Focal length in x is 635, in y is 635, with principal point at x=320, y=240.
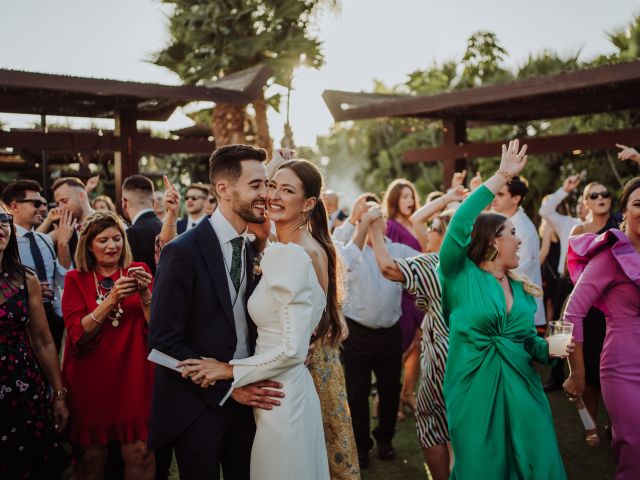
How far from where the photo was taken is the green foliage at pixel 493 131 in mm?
15023

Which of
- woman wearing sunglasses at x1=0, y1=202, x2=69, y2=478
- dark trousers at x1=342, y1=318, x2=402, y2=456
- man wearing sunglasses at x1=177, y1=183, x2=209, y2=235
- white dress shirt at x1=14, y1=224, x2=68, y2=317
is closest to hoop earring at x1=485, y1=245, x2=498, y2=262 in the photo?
dark trousers at x1=342, y1=318, x2=402, y2=456

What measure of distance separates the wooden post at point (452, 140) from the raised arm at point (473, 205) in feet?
21.8

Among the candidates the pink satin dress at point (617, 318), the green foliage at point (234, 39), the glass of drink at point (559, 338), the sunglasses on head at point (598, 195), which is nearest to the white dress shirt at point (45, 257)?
the glass of drink at point (559, 338)

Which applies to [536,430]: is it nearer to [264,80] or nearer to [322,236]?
[322,236]

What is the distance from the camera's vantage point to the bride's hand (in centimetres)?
262

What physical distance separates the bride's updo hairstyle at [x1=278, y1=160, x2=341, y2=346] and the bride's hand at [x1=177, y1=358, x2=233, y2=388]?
760 mm

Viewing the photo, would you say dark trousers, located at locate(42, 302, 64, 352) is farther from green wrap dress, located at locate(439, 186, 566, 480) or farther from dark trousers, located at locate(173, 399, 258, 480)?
green wrap dress, located at locate(439, 186, 566, 480)

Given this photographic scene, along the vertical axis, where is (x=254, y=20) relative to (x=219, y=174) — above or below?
A: above

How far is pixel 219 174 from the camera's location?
9.65ft

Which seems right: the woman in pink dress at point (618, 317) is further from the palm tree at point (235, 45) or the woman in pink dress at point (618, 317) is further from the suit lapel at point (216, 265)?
the palm tree at point (235, 45)

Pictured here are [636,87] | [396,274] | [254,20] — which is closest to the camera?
[396,274]

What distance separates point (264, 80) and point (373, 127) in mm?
21866

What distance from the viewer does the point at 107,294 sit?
12.8 ft

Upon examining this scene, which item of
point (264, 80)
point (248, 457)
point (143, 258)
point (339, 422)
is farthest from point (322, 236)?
point (264, 80)
